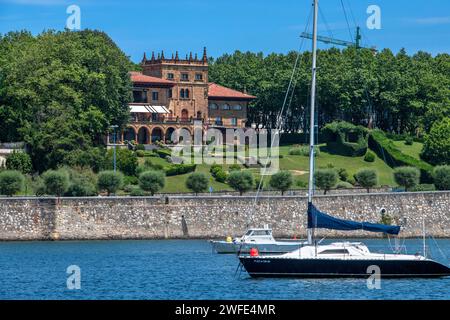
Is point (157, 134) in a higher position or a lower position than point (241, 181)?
higher

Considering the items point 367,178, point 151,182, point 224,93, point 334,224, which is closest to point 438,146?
point 367,178

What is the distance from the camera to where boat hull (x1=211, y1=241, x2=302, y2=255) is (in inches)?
2766

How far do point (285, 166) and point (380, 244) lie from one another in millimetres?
38119

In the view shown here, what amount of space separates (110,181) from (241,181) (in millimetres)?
9963

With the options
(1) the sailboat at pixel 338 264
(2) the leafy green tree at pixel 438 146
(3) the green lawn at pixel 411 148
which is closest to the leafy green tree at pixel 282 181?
(2) the leafy green tree at pixel 438 146

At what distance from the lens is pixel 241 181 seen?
93062mm

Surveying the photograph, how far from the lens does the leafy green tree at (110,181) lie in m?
92.1

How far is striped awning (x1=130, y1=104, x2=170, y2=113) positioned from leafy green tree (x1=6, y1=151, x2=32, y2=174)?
31988mm

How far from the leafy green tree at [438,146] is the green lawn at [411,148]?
1.74 m

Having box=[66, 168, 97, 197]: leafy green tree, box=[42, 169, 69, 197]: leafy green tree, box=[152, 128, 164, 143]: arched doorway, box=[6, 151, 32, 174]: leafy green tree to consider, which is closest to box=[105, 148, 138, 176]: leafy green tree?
box=[6, 151, 32, 174]: leafy green tree

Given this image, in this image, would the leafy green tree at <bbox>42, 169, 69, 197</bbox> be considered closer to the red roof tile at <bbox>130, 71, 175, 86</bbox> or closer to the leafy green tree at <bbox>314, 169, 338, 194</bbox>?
the leafy green tree at <bbox>314, 169, 338, 194</bbox>

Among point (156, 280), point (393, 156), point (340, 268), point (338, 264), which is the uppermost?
point (393, 156)

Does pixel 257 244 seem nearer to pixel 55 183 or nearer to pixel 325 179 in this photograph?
pixel 55 183

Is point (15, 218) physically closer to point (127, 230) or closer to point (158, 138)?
point (127, 230)
